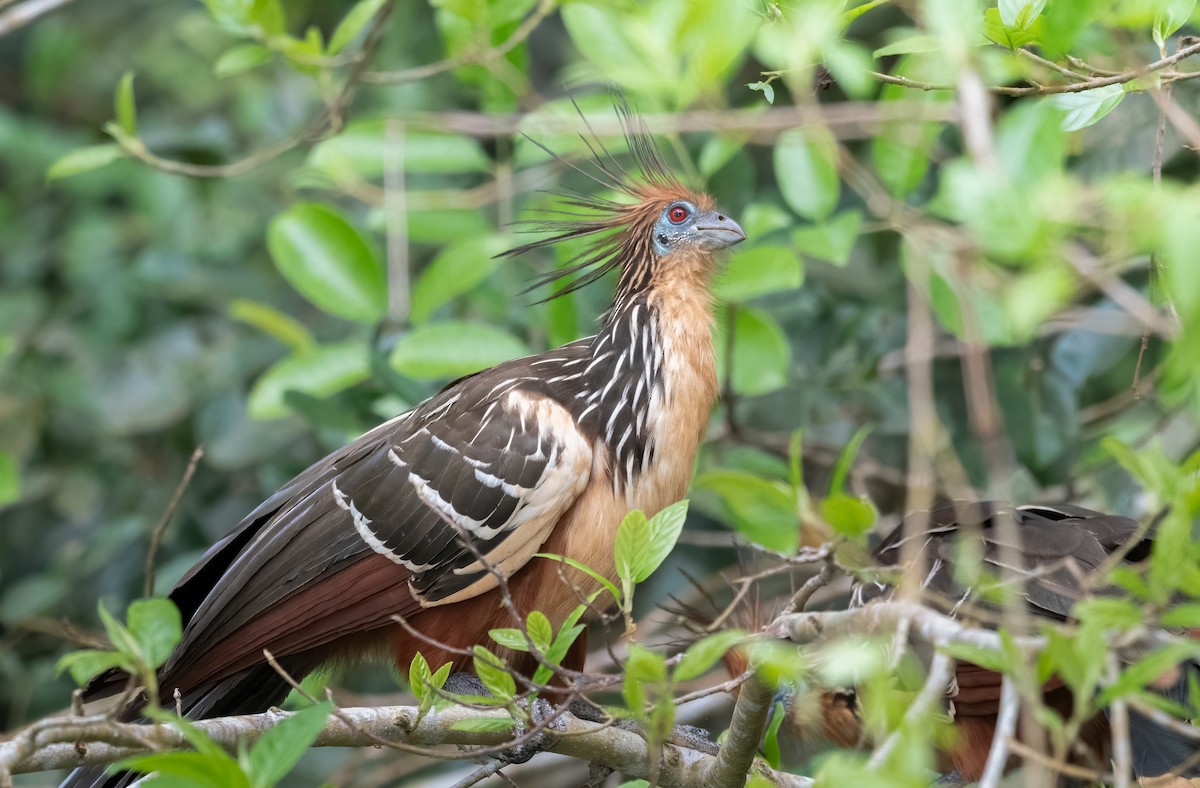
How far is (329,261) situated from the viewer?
154 inches

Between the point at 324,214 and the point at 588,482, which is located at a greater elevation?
the point at 324,214

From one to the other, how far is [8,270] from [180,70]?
1252mm

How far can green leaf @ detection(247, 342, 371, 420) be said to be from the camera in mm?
3951

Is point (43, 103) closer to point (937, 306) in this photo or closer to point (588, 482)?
point (588, 482)

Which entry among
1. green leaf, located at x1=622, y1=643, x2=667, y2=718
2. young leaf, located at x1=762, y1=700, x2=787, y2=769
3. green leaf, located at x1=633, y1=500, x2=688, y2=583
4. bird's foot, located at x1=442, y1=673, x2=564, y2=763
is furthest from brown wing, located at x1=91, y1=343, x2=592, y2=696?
green leaf, located at x1=622, y1=643, x2=667, y2=718

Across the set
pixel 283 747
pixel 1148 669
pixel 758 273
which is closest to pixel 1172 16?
pixel 1148 669

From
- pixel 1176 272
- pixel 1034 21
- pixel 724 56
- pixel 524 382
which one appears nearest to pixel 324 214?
pixel 524 382

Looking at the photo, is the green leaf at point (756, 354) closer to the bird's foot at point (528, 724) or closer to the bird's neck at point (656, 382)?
the bird's neck at point (656, 382)

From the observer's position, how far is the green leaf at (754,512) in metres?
2.96

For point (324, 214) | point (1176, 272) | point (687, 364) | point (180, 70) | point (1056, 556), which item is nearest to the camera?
point (1176, 272)

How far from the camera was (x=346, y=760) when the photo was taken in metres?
4.30

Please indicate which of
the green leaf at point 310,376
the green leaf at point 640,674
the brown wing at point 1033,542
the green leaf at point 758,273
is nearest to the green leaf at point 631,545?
the green leaf at point 640,674

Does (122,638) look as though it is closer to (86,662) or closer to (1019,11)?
(86,662)

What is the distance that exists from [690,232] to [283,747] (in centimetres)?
200
